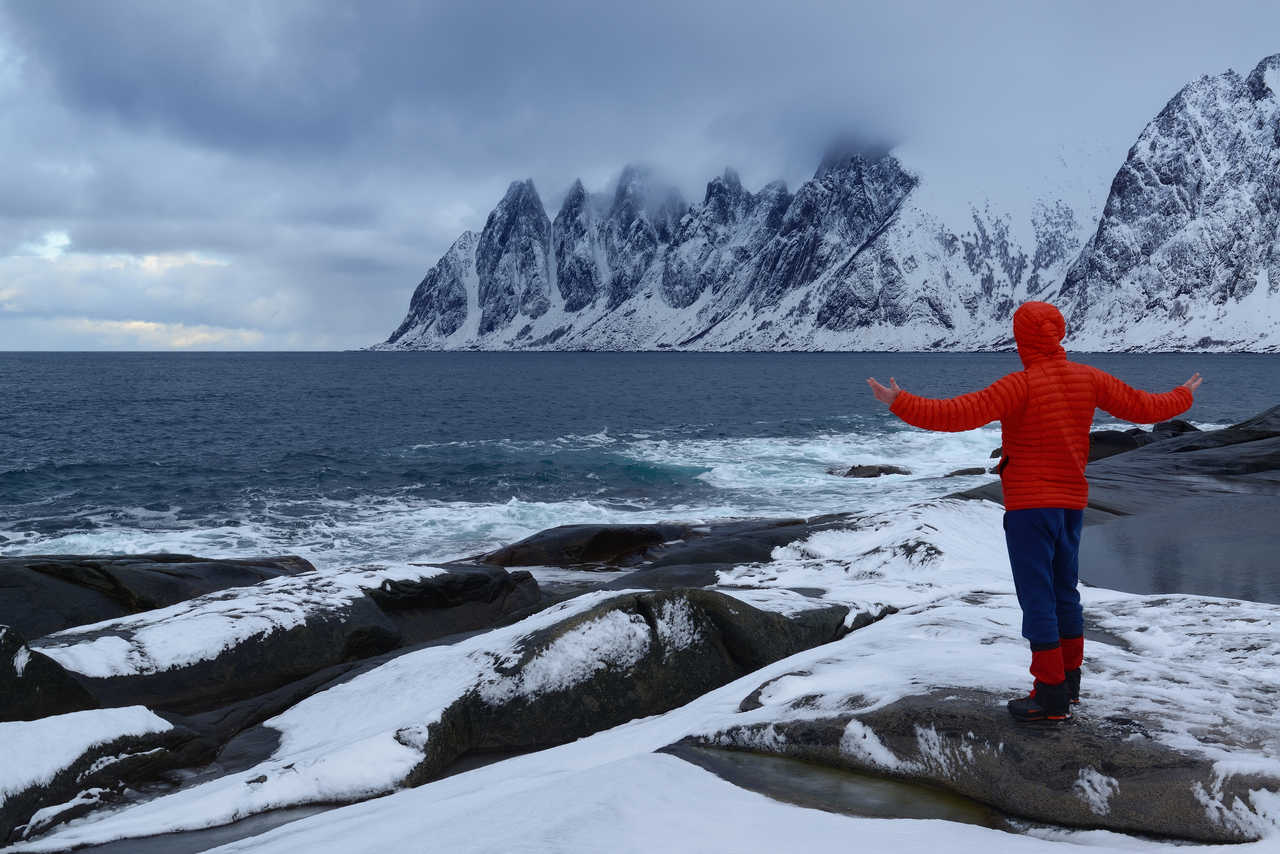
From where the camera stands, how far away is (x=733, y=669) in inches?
291

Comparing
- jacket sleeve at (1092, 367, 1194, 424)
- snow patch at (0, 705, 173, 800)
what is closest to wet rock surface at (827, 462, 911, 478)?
jacket sleeve at (1092, 367, 1194, 424)

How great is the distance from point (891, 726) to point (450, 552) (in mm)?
16868

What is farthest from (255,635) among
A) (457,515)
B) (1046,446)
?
(457,515)

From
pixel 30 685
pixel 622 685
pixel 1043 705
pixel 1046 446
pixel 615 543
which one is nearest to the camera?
pixel 1043 705

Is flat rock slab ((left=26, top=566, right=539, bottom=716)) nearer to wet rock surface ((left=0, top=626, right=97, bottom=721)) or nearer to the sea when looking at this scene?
wet rock surface ((left=0, top=626, right=97, bottom=721))

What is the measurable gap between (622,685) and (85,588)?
8598 millimetres

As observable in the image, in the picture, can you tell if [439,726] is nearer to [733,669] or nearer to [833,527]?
[733,669]

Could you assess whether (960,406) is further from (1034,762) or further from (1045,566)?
(1034,762)

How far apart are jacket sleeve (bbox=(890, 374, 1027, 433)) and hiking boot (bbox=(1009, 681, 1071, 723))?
153 cm

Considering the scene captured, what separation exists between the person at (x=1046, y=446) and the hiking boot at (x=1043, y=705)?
0.65 feet

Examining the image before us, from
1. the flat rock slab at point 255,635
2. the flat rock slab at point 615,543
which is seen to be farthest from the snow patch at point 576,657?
the flat rock slab at point 615,543

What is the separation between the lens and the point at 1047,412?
4.96m

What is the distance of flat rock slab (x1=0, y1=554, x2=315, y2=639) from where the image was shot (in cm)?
1069

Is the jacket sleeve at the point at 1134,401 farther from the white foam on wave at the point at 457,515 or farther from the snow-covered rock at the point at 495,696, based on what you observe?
the white foam on wave at the point at 457,515
